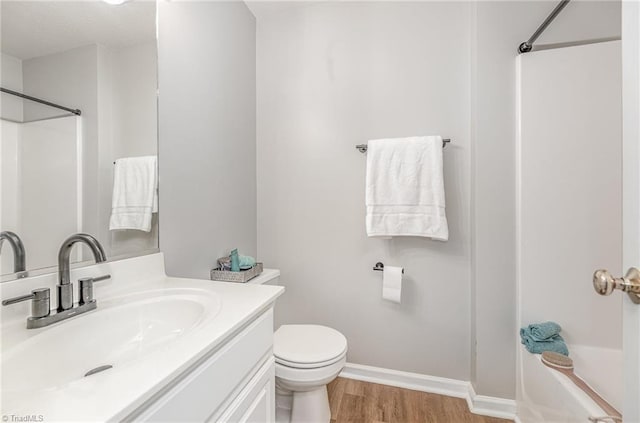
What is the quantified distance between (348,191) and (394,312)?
81 cm

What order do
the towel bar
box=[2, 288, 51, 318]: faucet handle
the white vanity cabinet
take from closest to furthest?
the white vanity cabinet < box=[2, 288, 51, 318]: faucet handle < the towel bar

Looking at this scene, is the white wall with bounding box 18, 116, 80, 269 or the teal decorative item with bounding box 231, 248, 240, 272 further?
the teal decorative item with bounding box 231, 248, 240, 272

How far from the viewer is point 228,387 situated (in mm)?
719

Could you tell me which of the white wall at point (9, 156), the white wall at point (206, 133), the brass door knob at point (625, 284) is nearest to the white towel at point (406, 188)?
the white wall at point (206, 133)

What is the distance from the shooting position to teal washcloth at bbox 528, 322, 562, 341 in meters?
1.36

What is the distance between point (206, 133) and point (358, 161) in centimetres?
91

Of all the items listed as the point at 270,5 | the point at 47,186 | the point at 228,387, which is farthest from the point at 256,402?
the point at 270,5

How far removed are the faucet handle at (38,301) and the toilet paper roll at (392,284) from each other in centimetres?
145

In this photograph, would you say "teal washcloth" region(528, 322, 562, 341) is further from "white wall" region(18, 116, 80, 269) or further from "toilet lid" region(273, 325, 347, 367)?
"white wall" region(18, 116, 80, 269)

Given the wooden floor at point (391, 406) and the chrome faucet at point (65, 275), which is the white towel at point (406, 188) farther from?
the chrome faucet at point (65, 275)

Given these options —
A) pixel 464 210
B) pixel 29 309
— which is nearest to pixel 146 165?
pixel 29 309

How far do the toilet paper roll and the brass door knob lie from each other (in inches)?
45.2

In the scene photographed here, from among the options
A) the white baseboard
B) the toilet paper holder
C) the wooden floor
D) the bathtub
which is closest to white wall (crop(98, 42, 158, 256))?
the toilet paper holder

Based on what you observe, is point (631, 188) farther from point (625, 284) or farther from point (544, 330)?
point (544, 330)
